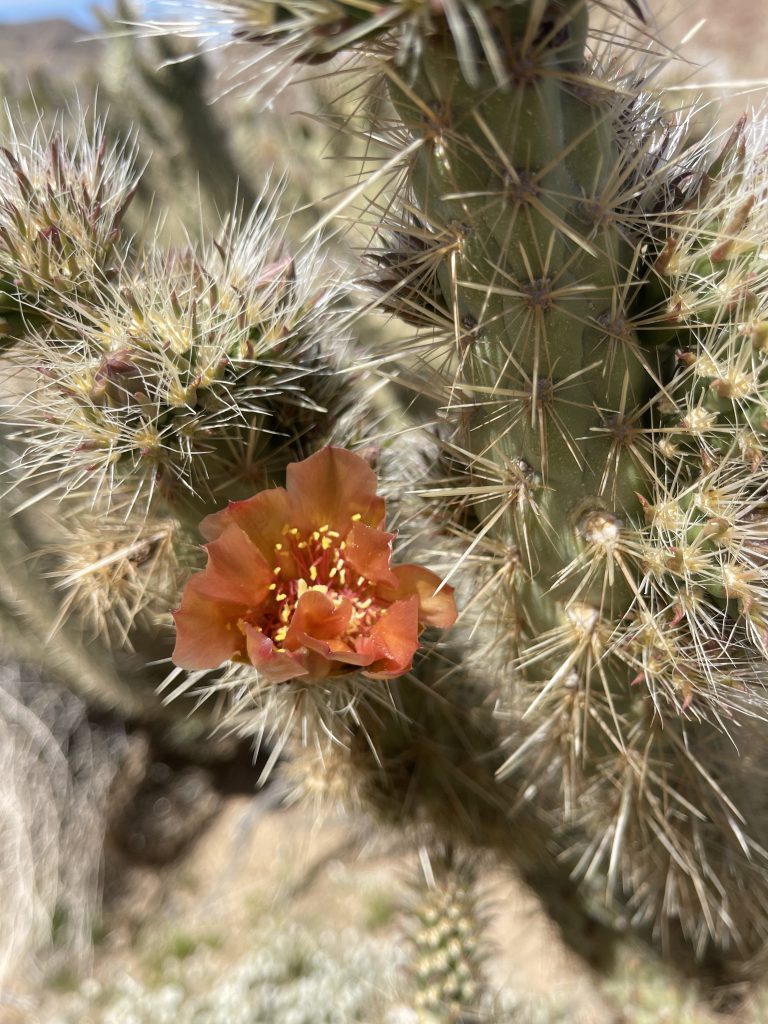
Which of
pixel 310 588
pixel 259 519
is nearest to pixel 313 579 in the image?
pixel 310 588

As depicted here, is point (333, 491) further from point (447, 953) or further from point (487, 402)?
point (447, 953)

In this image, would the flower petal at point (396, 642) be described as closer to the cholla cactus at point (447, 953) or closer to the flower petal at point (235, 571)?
the flower petal at point (235, 571)

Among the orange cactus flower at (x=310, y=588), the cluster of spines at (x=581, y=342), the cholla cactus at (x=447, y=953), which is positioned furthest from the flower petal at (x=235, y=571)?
the cholla cactus at (x=447, y=953)

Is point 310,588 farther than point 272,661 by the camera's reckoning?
Yes

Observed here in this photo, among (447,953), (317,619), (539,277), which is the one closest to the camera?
(539,277)

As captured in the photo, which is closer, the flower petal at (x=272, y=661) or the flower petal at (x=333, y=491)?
the flower petal at (x=272, y=661)

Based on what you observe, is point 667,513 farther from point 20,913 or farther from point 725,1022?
point 20,913

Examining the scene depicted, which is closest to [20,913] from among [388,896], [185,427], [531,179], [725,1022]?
[388,896]

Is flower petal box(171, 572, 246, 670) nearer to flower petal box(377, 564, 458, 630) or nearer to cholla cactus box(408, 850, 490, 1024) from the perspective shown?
flower petal box(377, 564, 458, 630)
